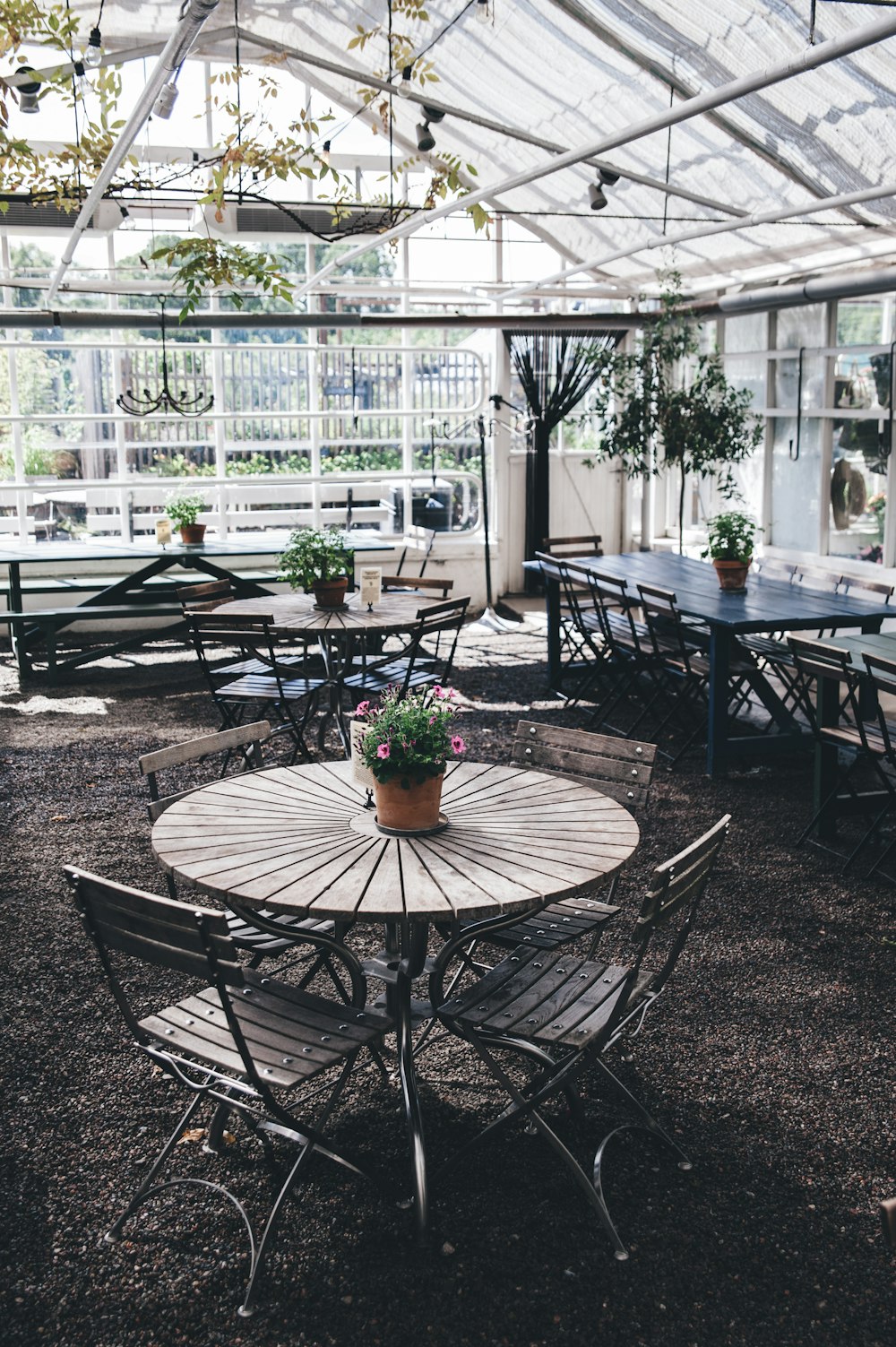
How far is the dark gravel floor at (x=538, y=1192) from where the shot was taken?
8.39ft

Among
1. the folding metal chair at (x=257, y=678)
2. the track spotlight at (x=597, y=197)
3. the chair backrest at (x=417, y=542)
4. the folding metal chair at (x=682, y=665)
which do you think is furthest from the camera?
the chair backrest at (x=417, y=542)

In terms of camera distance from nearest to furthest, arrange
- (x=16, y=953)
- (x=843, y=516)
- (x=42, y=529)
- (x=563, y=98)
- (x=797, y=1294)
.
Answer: (x=797, y=1294)
(x=16, y=953)
(x=563, y=98)
(x=843, y=516)
(x=42, y=529)

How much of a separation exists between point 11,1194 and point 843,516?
804 centimetres

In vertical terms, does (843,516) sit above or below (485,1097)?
above

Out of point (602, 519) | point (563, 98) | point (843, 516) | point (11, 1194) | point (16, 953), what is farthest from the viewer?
point (602, 519)

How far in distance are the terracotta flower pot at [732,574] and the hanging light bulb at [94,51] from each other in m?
4.26

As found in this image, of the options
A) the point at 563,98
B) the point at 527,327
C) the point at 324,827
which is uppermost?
the point at 563,98

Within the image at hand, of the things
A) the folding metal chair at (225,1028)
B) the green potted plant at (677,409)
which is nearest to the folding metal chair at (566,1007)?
the folding metal chair at (225,1028)

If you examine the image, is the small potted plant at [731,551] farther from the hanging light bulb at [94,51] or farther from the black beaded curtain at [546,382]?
the black beaded curtain at [546,382]

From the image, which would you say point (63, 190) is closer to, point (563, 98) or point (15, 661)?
point (563, 98)

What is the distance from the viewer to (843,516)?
372 inches

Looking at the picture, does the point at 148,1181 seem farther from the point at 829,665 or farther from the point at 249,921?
the point at 829,665

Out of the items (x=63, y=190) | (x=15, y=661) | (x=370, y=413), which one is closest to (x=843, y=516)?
(x=370, y=413)

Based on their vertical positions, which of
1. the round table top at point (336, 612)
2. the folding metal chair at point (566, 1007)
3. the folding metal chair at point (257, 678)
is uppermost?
the round table top at point (336, 612)
